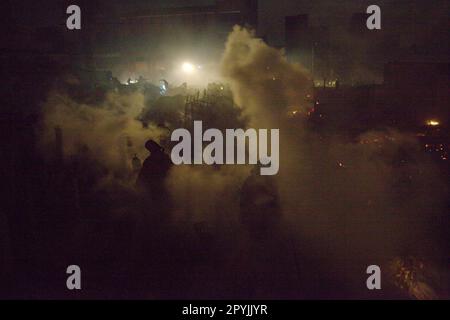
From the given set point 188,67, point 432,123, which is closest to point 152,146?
point 432,123

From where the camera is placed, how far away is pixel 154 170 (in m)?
5.45

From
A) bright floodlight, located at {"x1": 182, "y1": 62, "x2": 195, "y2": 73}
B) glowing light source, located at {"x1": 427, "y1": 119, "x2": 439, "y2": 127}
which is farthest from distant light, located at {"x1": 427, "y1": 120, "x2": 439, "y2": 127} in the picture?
bright floodlight, located at {"x1": 182, "y1": 62, "x2": 195, "y2": 73}

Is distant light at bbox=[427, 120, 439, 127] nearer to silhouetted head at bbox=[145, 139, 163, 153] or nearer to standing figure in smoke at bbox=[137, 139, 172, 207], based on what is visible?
standing figure in smoke at bbox=[137, 139, 172, 207]

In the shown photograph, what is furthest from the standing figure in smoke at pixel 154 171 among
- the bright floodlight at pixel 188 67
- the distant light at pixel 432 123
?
the bright floodlight at pixel 188 67

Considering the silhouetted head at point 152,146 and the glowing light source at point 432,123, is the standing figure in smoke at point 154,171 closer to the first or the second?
the silhouetted head at point 152,146

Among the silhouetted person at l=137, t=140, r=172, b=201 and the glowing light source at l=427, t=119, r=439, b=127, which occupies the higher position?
the glowing light source at l=427, t=119, r=439, b=127

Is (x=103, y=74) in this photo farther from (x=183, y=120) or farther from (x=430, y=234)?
(x=430, y=234)

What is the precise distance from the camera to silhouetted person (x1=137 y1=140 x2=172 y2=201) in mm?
5430

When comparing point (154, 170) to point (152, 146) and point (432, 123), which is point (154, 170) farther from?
point (432, 123)

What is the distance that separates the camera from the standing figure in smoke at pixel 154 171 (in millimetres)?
5438

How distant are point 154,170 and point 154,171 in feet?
0.07
